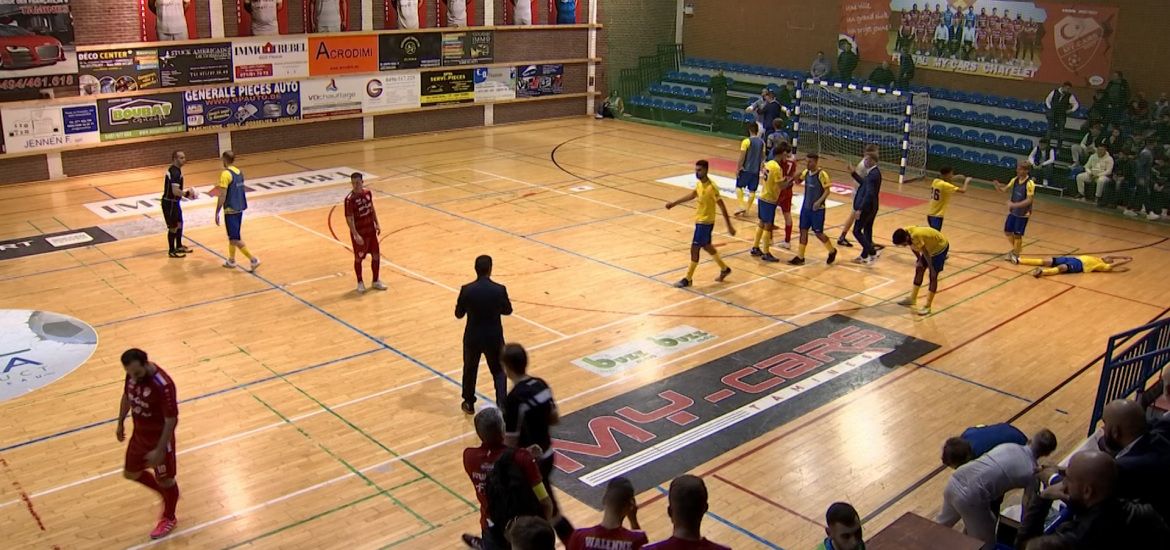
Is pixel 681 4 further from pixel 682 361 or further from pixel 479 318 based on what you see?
pixel 479 318

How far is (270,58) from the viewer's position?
78.4ft

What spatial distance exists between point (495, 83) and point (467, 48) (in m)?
1.45

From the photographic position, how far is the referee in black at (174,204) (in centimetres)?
1512

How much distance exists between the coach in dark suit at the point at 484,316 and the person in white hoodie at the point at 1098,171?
16501 millimetres

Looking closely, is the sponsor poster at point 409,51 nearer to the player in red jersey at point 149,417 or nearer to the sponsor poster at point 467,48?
the sponsor poster at point 467,48

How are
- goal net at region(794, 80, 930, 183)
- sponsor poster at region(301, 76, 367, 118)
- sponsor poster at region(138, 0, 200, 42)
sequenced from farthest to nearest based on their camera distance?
sponsor poster at region(301, 76, 367, 118) < goal net at region(794, 80, 930, 183) < sponsor poster at region(138, 0, 200, 42)

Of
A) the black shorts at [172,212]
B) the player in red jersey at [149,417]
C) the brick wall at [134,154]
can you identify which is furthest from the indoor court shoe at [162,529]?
the brick wall at [134,154]

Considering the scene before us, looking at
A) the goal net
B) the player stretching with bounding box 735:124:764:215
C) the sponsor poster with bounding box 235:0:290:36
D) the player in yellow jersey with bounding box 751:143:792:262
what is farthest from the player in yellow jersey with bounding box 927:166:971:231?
the sponsor poster with bounding box 235:0:290:36

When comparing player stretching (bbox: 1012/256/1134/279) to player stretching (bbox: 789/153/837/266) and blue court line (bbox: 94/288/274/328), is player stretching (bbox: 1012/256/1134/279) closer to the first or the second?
player stretching (bbox: 789/153/837/266)

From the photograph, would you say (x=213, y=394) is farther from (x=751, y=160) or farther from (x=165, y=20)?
(x=165, y=20)

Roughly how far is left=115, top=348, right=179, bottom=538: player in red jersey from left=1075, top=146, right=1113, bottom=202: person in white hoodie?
774 inches

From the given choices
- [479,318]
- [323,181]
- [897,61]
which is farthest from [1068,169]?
[479,318]

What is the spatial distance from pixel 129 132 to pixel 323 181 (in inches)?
178

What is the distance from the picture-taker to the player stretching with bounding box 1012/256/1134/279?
1612cm
